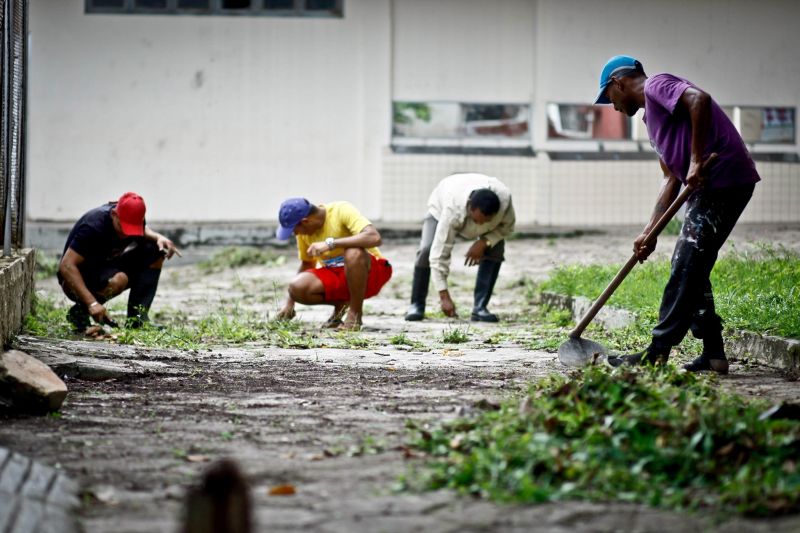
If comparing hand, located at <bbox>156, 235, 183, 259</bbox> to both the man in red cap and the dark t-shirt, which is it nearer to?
the man in red cap

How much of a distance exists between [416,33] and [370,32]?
2.23 feet

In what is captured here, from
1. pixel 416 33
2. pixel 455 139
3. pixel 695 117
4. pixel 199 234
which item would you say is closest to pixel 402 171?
pixel 455 139

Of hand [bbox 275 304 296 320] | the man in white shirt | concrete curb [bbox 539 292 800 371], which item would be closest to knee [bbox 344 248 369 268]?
hand [bbox 275 304 296 320]

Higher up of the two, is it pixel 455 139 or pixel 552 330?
pixel 455 139

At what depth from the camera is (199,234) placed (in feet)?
53.1

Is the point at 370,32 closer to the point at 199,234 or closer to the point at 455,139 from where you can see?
the point at 455,139

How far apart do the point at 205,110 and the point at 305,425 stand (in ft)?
40.6

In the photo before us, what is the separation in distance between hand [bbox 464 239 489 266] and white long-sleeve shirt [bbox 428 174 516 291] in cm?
8

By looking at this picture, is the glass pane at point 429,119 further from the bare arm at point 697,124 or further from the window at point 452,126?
the bare arm at point 697,124

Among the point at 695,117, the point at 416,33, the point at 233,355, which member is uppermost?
the point at 416,33

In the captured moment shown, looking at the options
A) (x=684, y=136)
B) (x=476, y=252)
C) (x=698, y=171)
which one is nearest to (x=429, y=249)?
(x=476, y=252)

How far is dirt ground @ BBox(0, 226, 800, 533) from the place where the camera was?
136 inches

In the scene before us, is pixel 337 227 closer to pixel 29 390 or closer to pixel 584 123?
pixel 29 390

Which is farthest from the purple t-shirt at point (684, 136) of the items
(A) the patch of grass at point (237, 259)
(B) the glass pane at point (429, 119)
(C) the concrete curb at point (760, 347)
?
(B) the glass pane at point (429, 119)
